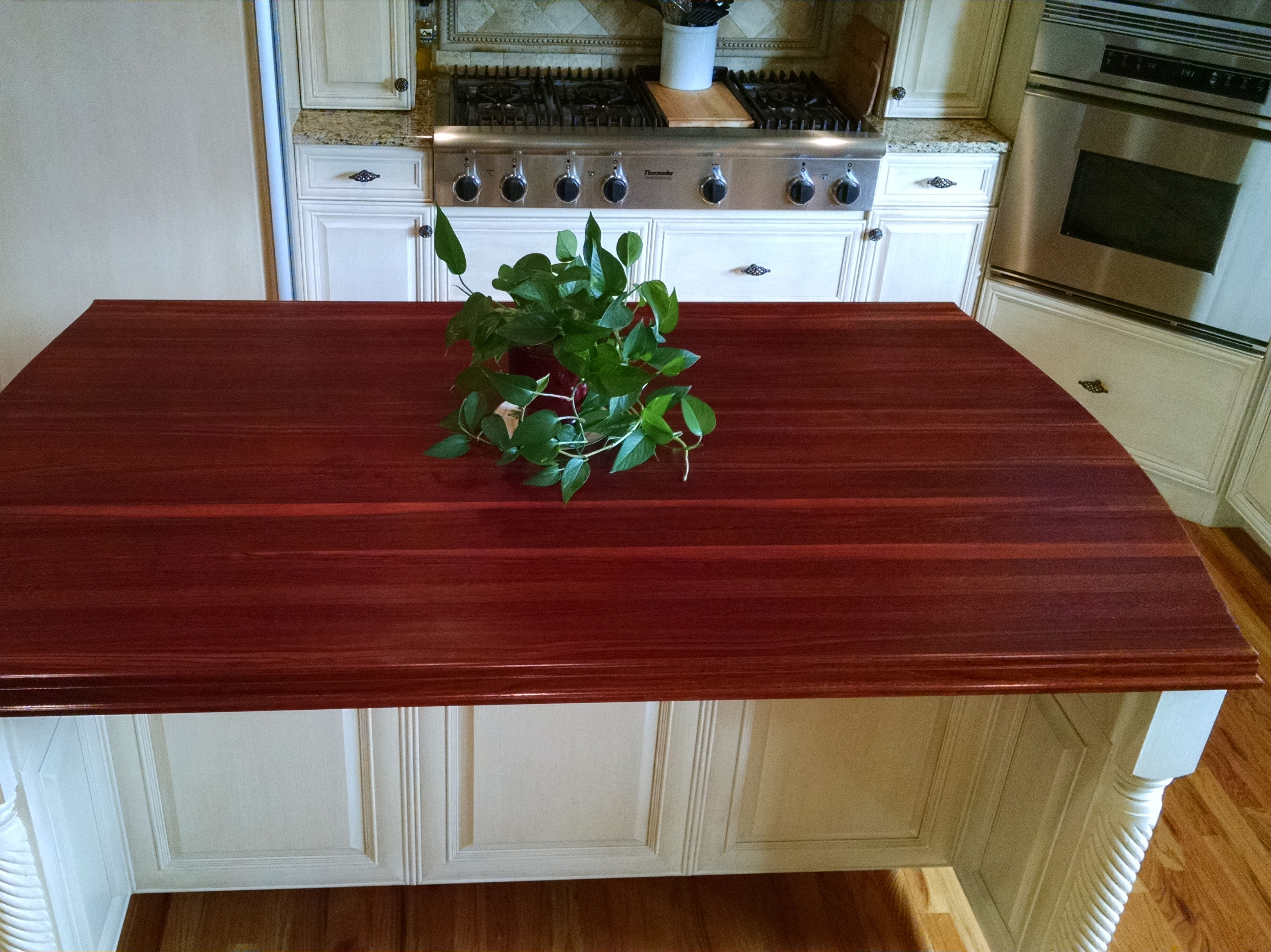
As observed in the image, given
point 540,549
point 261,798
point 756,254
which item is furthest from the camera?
point 756,254

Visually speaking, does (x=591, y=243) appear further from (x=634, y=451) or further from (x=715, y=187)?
(x=715, y=187)

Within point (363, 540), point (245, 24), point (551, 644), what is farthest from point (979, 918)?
point (245, 24)

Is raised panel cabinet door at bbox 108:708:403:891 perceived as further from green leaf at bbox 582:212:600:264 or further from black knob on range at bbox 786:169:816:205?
black knob on range at bbox 786:169:816:205

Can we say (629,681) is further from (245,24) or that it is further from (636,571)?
(245,24)

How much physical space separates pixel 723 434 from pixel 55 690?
0.89 m

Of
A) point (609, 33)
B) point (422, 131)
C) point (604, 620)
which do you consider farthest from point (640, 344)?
point (609, 33)

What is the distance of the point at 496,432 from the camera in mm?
1509

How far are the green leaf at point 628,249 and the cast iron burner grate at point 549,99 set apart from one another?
167 centimetres

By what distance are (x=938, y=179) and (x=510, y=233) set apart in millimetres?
1208

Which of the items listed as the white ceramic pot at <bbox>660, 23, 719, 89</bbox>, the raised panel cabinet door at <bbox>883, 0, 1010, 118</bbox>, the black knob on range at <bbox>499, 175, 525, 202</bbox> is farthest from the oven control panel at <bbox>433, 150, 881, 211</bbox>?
the white ceramic pot at <bbox>660, 23, 719, 89</bbox>

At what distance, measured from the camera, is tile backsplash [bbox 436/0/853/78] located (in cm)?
355

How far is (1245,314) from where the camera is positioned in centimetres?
293

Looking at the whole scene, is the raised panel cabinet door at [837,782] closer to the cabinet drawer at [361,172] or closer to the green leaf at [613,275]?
the green leaf at [613,275]

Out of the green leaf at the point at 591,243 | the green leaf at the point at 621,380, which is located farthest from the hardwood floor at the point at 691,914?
the green leaf at the point at 591,243
